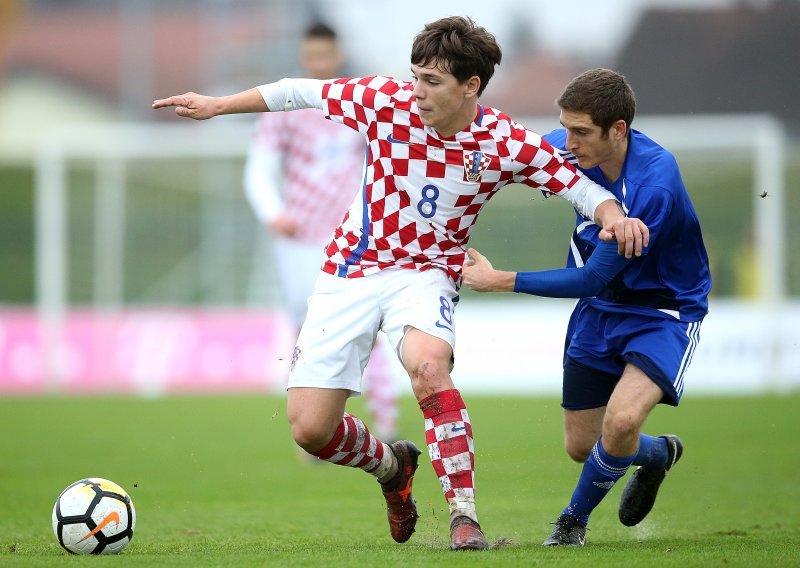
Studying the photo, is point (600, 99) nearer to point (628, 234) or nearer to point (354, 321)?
point (628, 234)

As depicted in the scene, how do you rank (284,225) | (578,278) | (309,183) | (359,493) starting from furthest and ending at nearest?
(309,183) → (284,225) → (359,493) → (578,278)

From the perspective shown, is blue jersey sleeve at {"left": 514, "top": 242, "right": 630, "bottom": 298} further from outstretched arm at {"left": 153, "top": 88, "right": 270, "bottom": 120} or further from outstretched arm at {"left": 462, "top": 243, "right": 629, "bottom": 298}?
outstretched arm at {"left": 153, "top": 88, "right": 270, "bottom": 120}

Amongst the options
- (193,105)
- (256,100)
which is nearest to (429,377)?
(256,100)

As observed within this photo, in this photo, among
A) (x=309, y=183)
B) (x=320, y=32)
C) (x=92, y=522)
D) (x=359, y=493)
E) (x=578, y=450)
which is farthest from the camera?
(x=309, y=183)

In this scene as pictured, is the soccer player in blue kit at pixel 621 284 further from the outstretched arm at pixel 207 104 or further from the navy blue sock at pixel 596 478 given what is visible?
the outstretched arm at pixel 207 104

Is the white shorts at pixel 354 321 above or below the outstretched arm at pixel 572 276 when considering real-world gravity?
below

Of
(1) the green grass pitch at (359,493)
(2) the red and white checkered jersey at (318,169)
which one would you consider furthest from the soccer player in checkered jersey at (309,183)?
(1) the green grass pitch at (359,493)

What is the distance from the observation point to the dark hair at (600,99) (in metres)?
5.31

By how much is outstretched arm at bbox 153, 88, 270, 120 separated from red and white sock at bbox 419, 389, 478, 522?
1528mm

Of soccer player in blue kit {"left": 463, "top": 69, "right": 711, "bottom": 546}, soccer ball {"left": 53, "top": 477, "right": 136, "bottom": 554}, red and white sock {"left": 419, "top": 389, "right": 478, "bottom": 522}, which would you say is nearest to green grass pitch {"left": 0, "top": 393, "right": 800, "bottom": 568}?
soccer ball {"left": 53, "top": 477, "right": 136, "bottom": 554}

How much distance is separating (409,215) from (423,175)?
0.19 meters

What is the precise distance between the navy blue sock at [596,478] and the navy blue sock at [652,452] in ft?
1.19

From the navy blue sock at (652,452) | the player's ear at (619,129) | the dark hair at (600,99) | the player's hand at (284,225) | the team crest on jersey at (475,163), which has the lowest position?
the navy blue sock at (652,452)

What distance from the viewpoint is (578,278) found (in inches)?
209
